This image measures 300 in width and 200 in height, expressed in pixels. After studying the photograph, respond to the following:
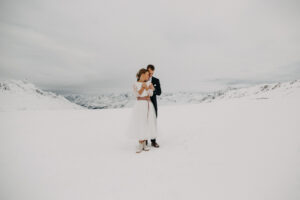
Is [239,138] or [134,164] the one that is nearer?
[134,164]

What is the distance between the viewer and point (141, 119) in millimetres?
6035

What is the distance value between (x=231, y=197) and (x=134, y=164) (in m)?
2.60

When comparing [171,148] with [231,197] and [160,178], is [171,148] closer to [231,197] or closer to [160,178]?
[160,178]

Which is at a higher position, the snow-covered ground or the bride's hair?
the bride's hair

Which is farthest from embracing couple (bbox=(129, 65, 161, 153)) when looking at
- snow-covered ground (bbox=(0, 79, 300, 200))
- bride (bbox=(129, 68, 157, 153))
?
snow-covered ground (bbox=(0, 79, 300, 200))

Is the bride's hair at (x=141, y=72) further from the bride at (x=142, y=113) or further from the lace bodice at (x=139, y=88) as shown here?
the lace bodice at (x=139, y=88)

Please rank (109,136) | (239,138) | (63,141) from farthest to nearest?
1. (109,136)
2. (63,141)
3. (239,138)

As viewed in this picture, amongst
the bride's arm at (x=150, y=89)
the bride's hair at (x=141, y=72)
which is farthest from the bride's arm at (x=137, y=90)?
the bride's hair at (x=141, y=72)

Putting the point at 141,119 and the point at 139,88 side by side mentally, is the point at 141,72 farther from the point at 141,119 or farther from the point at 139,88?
the point at 141,119

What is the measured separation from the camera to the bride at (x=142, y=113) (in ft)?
19.5

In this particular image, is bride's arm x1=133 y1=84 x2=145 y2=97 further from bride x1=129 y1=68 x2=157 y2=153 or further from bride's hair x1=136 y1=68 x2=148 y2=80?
bride's hair x1=136 y1=68 x2=148 y2=80

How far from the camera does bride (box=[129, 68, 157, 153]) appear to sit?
5.95 m

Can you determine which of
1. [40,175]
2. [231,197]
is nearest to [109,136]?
[40,175]

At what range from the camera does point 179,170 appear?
4.14 meters
